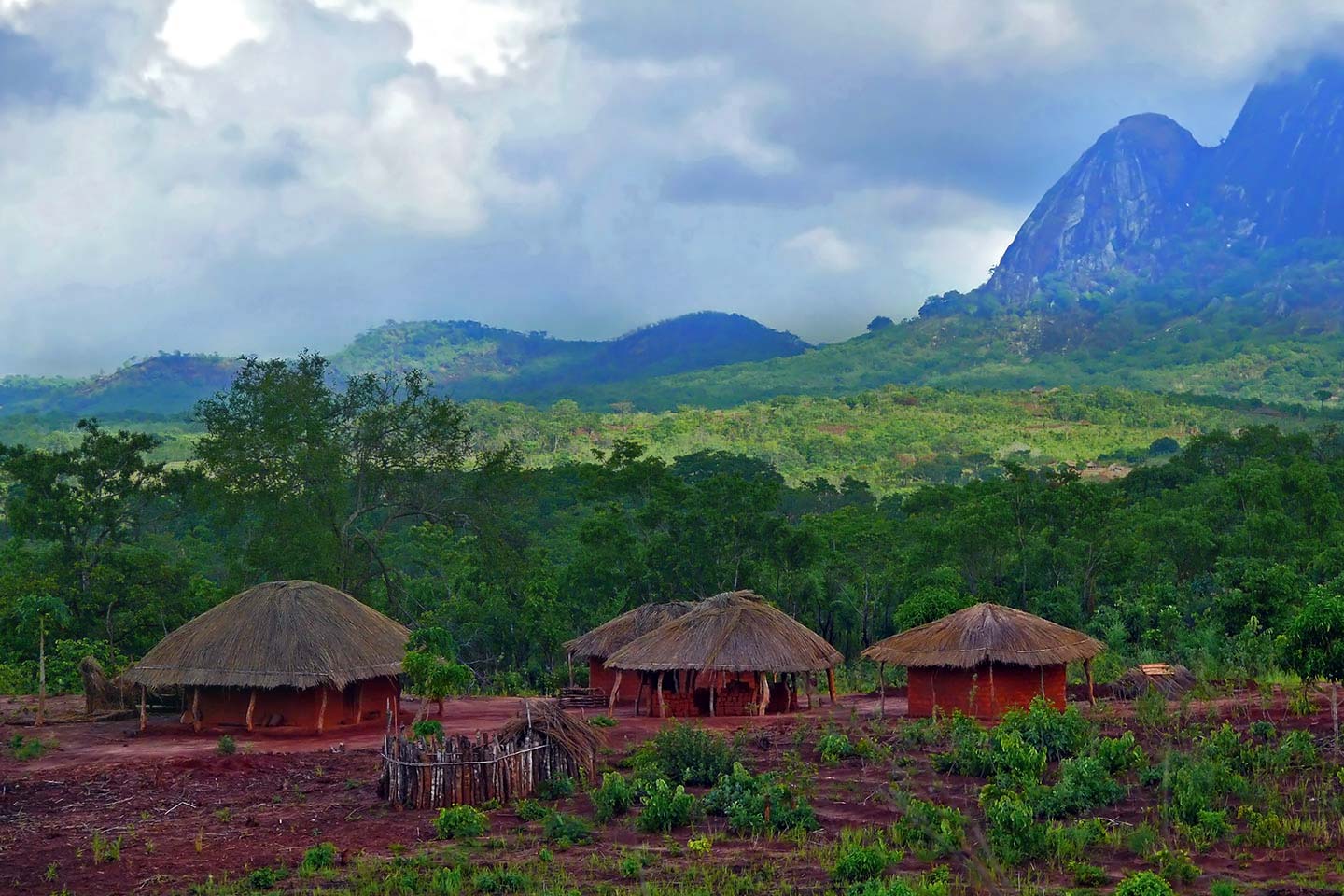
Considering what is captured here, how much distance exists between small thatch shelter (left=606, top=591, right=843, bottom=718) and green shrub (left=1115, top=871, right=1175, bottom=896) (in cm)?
1334

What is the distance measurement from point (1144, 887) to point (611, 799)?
6.28 m

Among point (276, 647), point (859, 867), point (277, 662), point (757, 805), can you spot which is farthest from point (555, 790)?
point (276, 647)

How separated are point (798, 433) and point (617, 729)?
73121 millimetres

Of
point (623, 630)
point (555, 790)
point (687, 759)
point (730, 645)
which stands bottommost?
point (555, 790)

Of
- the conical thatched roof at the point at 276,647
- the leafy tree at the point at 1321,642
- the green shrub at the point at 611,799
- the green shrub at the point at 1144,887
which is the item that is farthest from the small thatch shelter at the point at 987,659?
the green shrub at the point at 1144,887

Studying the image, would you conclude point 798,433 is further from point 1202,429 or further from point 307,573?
point 307,573

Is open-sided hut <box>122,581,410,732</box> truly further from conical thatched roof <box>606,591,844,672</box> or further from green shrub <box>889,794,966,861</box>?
green shrub <box>889,794,966,861</box>

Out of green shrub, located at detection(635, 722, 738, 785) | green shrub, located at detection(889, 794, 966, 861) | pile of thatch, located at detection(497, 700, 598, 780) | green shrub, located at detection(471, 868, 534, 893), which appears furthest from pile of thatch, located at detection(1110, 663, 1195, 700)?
green shrub, located at detection(471, 868, 534, 893)

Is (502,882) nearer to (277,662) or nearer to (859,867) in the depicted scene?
(859,867)

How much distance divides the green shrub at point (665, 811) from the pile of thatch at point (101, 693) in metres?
14.5

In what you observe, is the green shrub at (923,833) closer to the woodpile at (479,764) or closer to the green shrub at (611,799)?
the green shrub at (611,799)

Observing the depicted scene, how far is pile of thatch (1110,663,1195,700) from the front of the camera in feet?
75.0

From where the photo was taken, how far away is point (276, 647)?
74.5 feet

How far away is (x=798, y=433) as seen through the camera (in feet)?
312
